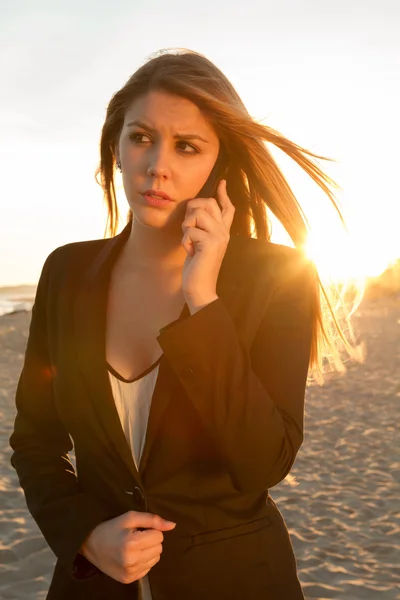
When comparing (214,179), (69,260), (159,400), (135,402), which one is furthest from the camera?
(69,260)

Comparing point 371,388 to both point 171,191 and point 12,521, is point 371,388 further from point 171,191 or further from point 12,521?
point 171,191

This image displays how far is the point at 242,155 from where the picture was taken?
2.59m

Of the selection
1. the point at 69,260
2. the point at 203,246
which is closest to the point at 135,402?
the point at 203,246

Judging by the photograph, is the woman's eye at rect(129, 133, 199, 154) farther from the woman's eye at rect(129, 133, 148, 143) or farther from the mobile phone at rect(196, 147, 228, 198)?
the mobile phone at rect(196, 147, 228, 198)

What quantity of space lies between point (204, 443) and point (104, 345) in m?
0.48

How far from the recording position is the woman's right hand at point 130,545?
181 cm

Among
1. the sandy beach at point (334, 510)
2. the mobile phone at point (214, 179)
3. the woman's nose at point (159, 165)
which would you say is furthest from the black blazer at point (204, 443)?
the sandy beach at point (334, 510)

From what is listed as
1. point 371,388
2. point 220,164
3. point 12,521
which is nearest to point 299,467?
point 12,521

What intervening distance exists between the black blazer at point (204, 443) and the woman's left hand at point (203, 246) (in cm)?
7

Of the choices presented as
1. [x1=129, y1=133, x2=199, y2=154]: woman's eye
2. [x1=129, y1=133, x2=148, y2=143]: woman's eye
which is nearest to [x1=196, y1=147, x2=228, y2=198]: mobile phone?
[x1=129, y1=133, x2=199, y2=154]: woman's eye

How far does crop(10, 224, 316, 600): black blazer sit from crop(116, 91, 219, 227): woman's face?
27 cm

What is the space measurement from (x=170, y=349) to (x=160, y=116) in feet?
2.75

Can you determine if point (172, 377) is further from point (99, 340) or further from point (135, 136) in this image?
point (135, 136)

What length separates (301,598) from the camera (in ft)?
6.93
